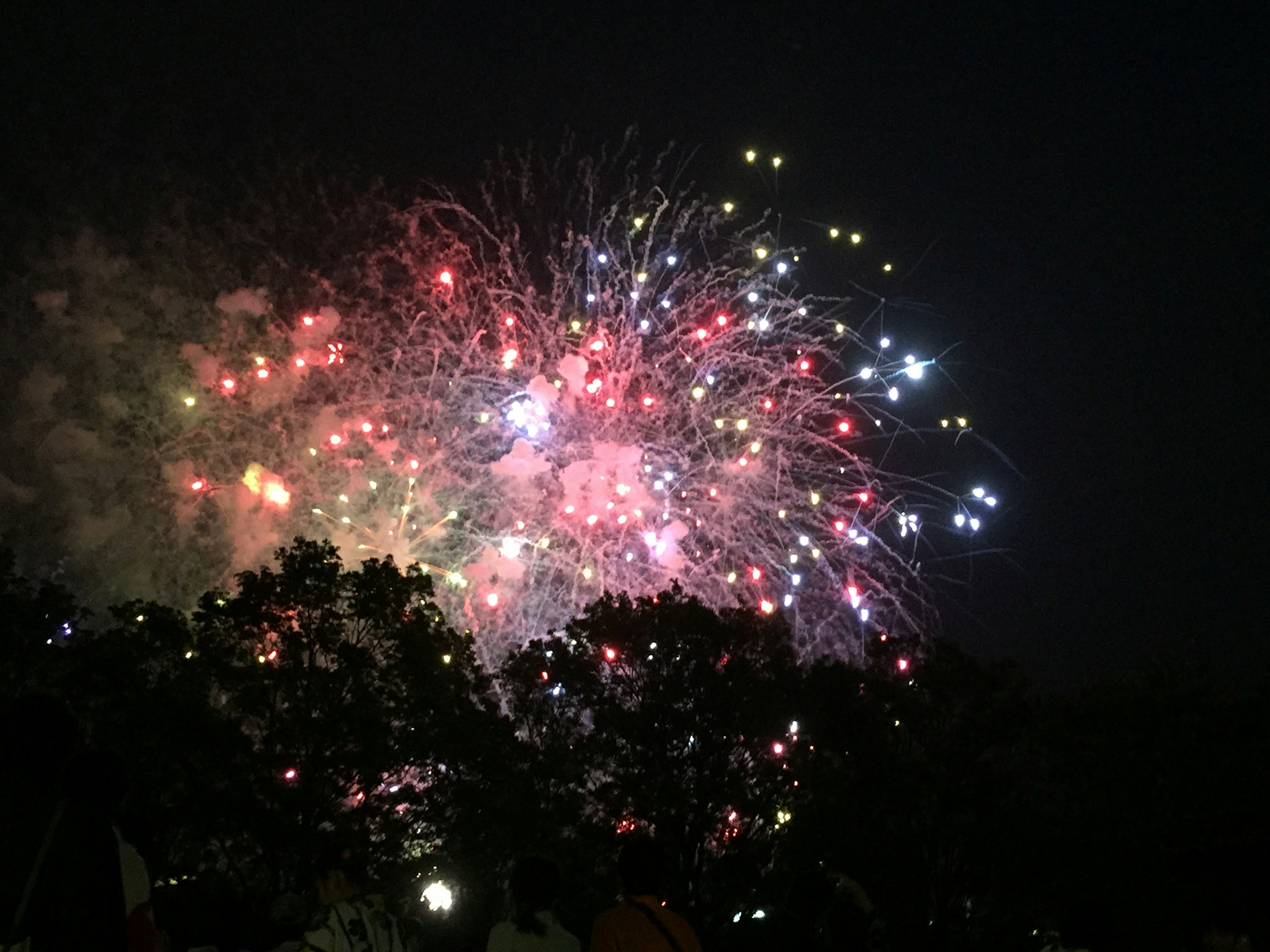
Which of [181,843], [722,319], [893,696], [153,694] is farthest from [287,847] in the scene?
[722,319]

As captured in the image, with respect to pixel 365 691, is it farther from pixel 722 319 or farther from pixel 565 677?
pixel 722 319

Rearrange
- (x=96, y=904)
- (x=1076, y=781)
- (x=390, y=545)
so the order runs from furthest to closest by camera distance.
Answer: (x=390, y=545) < (x=1076, y=781) < (x=96, y=904)

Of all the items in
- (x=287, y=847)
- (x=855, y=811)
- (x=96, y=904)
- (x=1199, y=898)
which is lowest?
(x=1199, y=898)

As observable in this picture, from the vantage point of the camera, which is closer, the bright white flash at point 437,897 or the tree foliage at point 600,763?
the tree foliage at point 600,763

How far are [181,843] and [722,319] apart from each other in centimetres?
989

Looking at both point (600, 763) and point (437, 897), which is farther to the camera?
point (437, 897)

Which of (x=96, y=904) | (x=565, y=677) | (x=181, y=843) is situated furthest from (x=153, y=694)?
(x=96, y=904)

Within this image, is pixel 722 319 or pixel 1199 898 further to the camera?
pixel 722 319

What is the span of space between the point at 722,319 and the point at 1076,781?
27.3 feet

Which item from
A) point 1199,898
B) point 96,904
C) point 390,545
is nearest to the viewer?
point 96,904

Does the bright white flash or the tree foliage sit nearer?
the tree foliage

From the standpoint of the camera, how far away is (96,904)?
2637 millimetres

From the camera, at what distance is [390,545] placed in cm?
1747

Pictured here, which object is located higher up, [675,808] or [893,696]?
[893,696]
